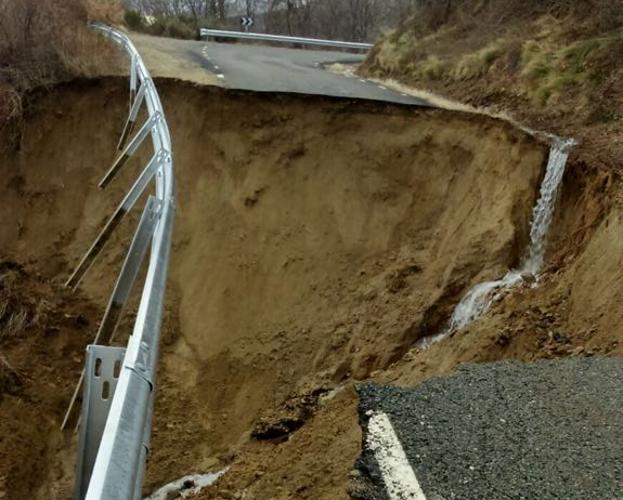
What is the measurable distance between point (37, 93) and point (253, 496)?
1004 centimetres

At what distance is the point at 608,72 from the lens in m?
10.8

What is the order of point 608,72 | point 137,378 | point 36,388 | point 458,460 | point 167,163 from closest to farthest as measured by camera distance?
point 137,378 < point 458,460 < point 167,163 < point 36,388 < point 608,72

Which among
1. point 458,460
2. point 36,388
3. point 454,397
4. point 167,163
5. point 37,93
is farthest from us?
point 37,93

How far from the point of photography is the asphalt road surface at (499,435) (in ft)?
13.0

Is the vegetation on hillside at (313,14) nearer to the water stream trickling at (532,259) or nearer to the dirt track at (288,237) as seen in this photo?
the dirt track at (288,237)

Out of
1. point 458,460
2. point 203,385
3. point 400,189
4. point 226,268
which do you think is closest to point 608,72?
point 400,189

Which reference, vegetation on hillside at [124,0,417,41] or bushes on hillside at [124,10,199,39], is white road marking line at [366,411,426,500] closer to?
bushes on hillside at [124,10,199,39]

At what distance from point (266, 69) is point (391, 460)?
42.4 feet

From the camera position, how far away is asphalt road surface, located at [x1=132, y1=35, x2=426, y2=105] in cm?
1288

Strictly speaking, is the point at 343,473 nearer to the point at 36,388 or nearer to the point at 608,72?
the point at 36,388

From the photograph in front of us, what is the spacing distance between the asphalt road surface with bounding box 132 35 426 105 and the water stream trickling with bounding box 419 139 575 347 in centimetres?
339

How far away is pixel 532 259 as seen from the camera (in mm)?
8758

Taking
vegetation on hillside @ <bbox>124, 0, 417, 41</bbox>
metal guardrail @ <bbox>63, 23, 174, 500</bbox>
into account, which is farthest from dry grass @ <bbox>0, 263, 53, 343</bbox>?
vegetation on hillside @ <bbox>124, 0, 417, 41</bbox>

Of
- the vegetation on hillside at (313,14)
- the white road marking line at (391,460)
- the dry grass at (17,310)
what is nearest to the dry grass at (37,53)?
the dry grass at (17,310)
